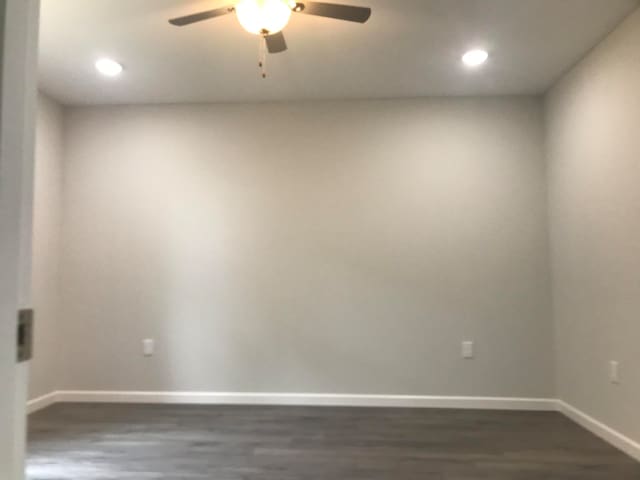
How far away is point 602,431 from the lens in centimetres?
345

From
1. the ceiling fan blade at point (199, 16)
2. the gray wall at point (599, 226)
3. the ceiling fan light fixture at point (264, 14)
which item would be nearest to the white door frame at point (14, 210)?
the ceiling fan light fixture at point (264, 14)

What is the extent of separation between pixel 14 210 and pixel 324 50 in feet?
10.2

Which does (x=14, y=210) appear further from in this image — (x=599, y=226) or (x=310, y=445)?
(x=599, y=226)

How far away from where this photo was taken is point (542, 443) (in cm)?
334

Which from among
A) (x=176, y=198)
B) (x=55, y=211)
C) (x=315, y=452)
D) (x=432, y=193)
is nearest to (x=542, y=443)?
(x=315, y=452)

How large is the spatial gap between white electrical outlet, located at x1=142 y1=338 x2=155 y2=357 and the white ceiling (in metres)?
1.93

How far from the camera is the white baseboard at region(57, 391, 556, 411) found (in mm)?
4234

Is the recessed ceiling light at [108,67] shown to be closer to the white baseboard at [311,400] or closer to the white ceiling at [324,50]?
the white ceiling at [324,50]

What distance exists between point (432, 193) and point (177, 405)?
8.47 feet

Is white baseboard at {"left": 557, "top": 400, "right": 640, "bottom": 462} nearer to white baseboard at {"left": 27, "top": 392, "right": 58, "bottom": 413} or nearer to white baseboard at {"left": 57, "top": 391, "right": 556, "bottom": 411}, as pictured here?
white baseboard at {"left": 57, "top": 391, "right": 556, "bottom": 411}

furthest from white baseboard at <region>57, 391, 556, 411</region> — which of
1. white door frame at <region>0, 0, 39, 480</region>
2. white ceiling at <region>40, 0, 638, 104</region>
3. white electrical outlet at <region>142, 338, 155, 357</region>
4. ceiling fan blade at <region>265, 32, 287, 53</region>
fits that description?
white door frame at <region>0, 0, 39, 480</region>

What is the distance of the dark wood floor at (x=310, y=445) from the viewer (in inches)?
112

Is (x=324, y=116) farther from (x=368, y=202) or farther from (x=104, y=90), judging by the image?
(x=104, y=90)

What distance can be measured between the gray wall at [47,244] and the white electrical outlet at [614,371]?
392 cm
